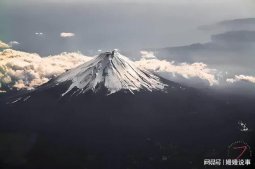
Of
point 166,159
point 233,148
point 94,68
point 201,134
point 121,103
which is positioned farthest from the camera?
point 94,68

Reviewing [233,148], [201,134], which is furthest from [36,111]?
[233,148]

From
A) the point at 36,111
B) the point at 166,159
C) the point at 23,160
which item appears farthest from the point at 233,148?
the point at 36,111

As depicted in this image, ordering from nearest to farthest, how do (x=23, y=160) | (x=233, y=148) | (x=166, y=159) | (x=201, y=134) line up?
(x=233, y=148)
(x=23, y=160)
(x=166, y=159)
(x=201, y=134)

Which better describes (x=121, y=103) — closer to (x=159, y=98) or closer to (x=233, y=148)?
(x=159, y=98)

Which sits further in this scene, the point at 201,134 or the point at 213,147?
the point at 201,134

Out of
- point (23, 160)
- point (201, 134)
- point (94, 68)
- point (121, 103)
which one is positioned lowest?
point (23, 160)

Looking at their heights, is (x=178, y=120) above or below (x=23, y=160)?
above
